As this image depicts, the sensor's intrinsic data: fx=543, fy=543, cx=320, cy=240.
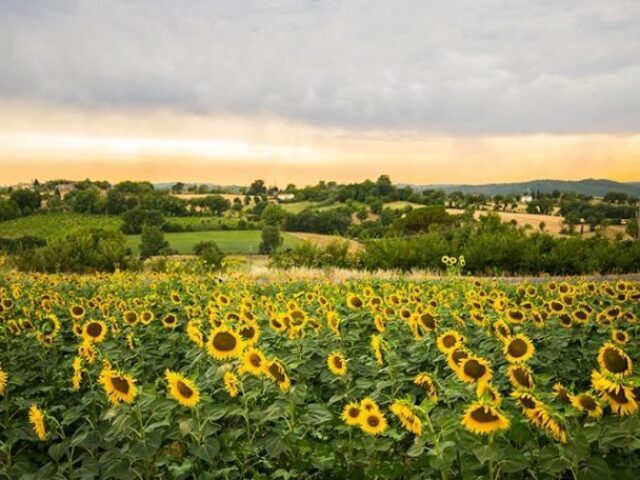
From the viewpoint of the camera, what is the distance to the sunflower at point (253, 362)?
10.2 feet

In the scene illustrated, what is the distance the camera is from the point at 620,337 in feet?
14.2

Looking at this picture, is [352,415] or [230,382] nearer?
[352,415]

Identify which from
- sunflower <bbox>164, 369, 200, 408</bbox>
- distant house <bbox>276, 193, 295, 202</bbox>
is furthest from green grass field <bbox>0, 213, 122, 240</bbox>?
sunflower <bbox>164, 369, 200, 408</bbox>

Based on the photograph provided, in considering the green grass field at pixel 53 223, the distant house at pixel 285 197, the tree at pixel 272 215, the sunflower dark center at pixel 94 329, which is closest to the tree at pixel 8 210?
the green grass field at pixel 53 223

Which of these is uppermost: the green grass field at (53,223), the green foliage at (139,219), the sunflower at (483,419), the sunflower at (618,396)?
the sunflower at (618,396)

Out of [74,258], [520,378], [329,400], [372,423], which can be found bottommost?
[74,258]

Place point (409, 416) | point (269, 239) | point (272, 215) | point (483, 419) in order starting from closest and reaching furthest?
point (483, 419) → point (409, 416) → point (269, 239) → point (272, 215)

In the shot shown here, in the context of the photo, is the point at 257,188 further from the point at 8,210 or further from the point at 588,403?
the point at 588,403

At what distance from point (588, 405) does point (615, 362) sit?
0.46 m

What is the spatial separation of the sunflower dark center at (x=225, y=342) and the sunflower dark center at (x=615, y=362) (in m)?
2.13

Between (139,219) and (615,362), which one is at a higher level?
(615,362)

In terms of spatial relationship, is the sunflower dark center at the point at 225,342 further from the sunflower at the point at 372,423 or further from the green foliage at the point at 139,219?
the green foliage at the point at 139,219

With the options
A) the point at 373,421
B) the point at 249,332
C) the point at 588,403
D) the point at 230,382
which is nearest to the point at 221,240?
the point at 249,332

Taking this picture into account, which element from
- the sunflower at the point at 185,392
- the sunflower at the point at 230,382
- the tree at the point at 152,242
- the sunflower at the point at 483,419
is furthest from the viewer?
the tree at the point at 152,242
